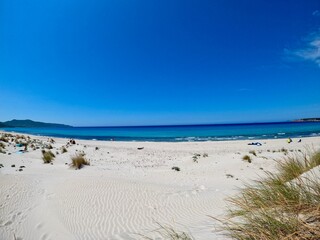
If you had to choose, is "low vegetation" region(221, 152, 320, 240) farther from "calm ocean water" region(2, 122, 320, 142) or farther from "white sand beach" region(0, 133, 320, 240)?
"calm ocean water" region(2, 122, 320, 142)

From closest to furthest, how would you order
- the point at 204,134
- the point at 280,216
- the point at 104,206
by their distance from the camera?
the point at 280,216 < the point at 104,206 < the point at 204,134

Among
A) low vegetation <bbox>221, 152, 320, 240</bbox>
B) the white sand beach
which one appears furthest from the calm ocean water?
low vegetation <bbox>221, 152, 320, 240</bbox>

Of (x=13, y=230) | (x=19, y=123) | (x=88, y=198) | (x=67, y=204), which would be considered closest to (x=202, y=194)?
(x=88, y=198)


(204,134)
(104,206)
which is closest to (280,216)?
(104,206)

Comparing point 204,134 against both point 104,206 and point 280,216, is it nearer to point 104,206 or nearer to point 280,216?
point 104,206

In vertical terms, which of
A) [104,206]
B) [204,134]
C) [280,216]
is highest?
[204,134]

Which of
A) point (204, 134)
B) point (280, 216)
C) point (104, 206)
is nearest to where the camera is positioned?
point (280, 216)

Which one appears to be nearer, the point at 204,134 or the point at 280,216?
the point at 280,216

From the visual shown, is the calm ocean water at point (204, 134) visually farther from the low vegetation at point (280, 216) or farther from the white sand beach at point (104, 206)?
the low vegetation at point (280, 216)

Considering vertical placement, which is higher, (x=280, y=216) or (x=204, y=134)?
(x=204, y=134)

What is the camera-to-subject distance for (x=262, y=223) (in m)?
2.31

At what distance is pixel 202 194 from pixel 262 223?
15.3 ft

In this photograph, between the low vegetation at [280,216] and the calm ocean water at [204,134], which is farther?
the calm ocean water at [204,134]

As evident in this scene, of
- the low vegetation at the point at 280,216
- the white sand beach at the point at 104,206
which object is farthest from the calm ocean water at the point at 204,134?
the low vegetation at the point at 280,216
